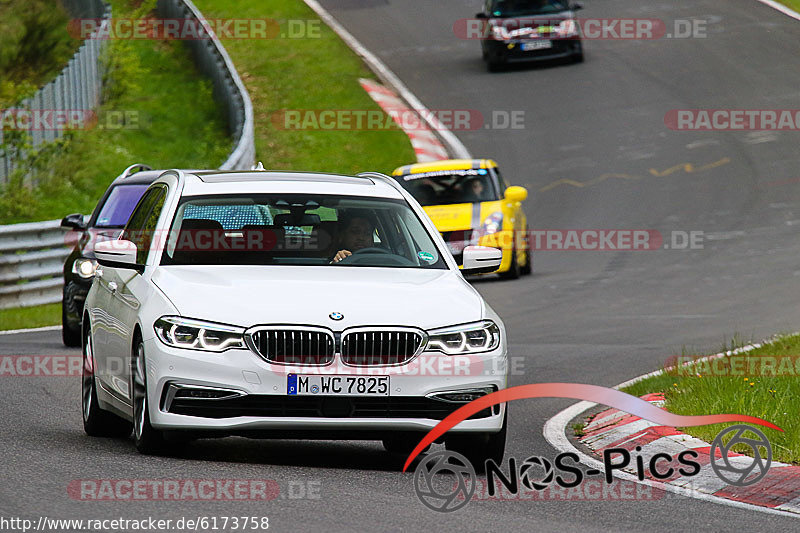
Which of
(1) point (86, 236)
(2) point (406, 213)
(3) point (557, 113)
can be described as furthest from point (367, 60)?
(2) point (406, 213)

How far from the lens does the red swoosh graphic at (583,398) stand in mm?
8195

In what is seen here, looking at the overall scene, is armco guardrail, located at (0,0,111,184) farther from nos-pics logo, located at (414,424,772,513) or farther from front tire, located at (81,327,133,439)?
nos-pics logo, located at (414,424,772,513)

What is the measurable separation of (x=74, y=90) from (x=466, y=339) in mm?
21380

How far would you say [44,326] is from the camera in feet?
58.3

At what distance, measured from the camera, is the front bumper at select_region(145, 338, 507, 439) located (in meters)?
7.89

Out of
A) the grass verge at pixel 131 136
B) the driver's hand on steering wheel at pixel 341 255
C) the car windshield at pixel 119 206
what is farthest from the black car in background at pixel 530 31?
the driver's hand on steering wheel at pixel 341 255

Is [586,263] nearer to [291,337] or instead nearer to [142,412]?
[142,412]

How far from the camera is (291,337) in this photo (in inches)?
313

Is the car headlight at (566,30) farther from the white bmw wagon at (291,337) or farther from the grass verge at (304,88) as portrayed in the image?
the white bmw wagon at (291,337)

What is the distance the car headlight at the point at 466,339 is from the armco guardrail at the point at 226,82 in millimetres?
16312

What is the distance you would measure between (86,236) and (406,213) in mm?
6548

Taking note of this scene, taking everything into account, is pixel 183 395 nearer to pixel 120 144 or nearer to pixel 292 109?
pixel 120 144

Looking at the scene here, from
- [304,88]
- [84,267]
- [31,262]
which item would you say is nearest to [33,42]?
[304,88]

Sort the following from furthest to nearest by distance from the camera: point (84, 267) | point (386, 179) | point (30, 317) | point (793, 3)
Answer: point (793, 3) → point (30, 317) → point (84, 267) → point (386, 179)
